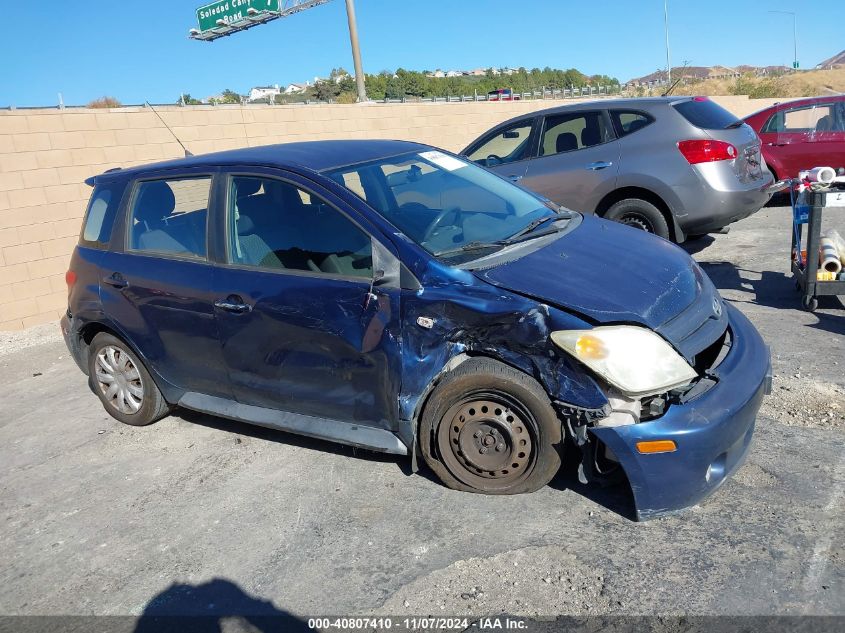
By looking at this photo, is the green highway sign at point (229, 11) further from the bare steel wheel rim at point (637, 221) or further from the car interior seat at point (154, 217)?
the car interior seat at point (154, 217)

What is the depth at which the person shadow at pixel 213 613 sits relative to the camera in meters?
3.01

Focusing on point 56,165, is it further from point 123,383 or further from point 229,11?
point 229,11

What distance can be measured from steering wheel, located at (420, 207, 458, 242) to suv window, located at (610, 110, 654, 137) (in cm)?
404

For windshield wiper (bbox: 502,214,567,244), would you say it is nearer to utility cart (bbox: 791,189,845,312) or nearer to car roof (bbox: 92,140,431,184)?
car roof (bbox: 92,140,431,184)

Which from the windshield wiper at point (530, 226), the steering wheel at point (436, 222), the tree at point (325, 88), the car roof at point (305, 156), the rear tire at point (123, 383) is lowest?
the rear tire at point (123, 383)

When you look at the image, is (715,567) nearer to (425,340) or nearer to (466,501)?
(466,501)

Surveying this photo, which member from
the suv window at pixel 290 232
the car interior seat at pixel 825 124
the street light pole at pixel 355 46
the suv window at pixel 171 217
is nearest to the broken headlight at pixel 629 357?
the suv window at pixel 290 232

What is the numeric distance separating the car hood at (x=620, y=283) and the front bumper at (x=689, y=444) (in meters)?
0.27

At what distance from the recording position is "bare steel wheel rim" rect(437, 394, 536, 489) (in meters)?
3.46

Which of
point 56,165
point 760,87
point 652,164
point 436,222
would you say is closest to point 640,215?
point 652,164

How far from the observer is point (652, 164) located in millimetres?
7273

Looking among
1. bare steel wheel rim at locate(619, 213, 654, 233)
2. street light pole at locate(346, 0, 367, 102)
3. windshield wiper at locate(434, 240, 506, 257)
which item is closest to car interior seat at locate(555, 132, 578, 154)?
bare steel wheel rim at locate(619, 213, 654, 233)

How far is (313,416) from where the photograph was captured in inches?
160

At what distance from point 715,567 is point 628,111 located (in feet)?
18.8
